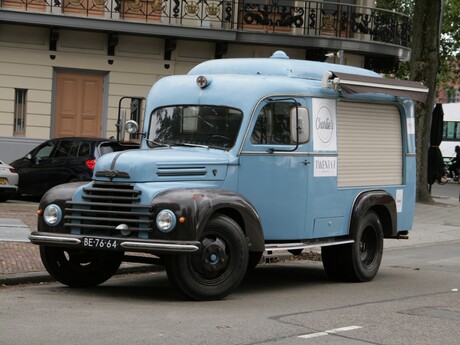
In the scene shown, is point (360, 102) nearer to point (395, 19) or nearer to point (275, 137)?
point (275, 137)

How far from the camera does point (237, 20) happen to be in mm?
30297

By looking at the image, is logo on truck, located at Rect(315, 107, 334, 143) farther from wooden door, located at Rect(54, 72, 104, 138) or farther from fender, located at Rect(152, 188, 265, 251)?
wooden door, located at Rect(54, 72, 104, 138)

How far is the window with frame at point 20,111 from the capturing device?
28484 millimetres

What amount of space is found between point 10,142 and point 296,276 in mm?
16740

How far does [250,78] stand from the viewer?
11258 mm

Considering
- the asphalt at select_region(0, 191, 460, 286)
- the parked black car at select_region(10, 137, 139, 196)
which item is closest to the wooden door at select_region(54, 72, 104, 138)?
the parked black car at select_region(10, 137, 139, 196)

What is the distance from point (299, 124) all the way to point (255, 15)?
19599 millimetres

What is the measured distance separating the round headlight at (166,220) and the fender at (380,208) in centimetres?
331

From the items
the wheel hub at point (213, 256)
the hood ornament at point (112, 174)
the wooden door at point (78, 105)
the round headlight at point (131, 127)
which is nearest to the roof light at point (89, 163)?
the wooden door at point (78, 105)

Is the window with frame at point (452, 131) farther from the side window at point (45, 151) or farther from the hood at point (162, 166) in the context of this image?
the hood at point (162, 166)

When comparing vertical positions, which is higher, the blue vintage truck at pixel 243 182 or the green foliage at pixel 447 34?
A: the green foliage at pixel 447 34

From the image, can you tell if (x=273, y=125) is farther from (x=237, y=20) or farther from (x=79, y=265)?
(x=237, y=20)

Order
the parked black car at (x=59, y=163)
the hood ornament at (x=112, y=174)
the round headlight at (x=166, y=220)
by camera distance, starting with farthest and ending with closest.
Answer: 1. the parked black car at (x=59, y=163)
2. the hood ornament at (x=112, y=174)
3. the round headlight at (x=166, y=220)

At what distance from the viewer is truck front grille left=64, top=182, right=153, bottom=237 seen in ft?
32.4
